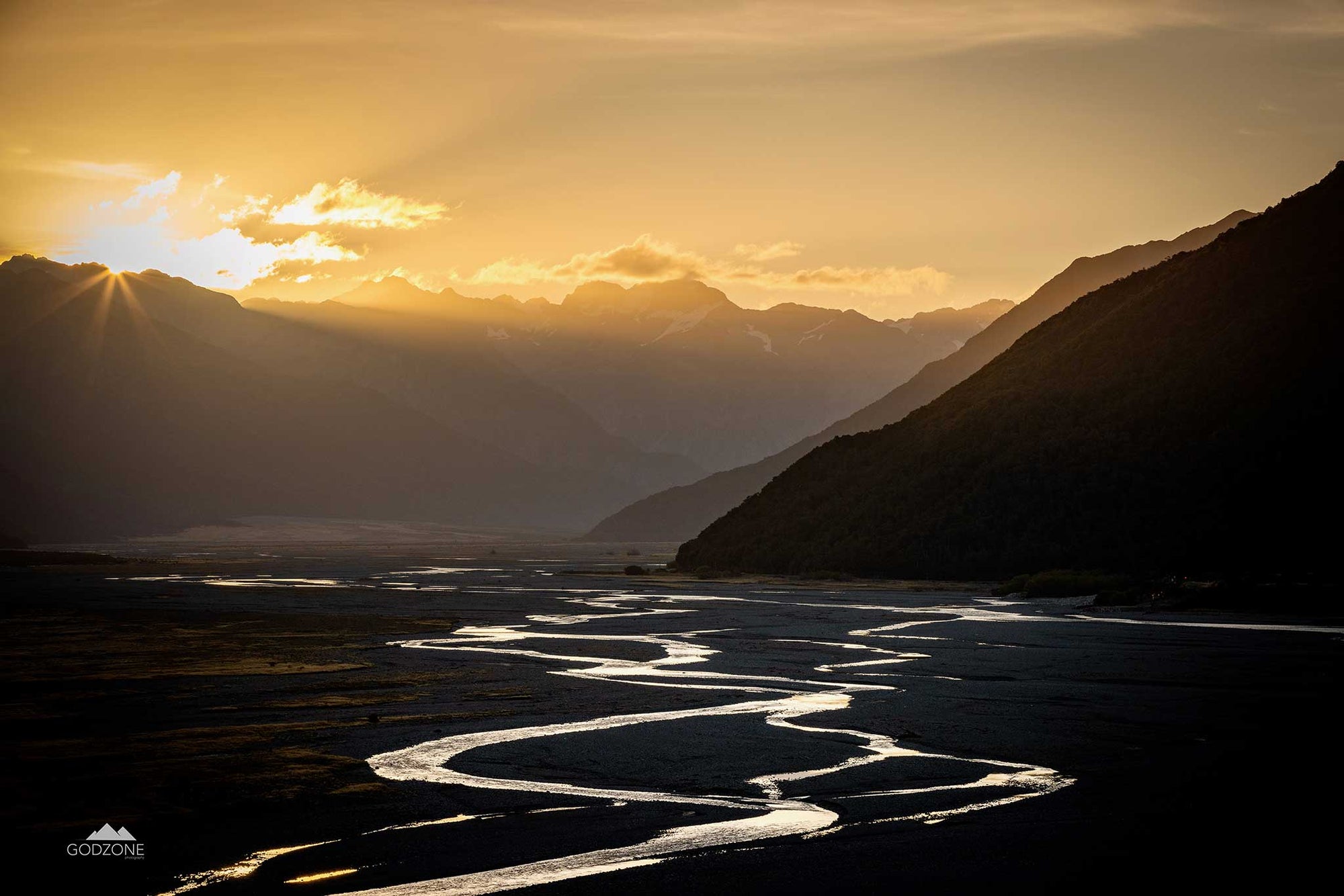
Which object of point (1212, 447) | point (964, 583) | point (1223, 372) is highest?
point (1223, 372)

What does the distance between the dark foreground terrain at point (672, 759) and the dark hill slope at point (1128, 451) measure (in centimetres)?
4557

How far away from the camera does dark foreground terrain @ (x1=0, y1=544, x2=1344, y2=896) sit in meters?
15.0

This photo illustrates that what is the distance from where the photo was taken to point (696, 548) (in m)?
136

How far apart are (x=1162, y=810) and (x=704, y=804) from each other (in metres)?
6.26

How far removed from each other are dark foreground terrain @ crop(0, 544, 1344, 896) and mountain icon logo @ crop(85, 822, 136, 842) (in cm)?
28

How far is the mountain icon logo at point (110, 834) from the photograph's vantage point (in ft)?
52.3

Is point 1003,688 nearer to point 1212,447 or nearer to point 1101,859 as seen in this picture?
point 1101,859

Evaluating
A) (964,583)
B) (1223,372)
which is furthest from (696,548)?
(1223,372)
